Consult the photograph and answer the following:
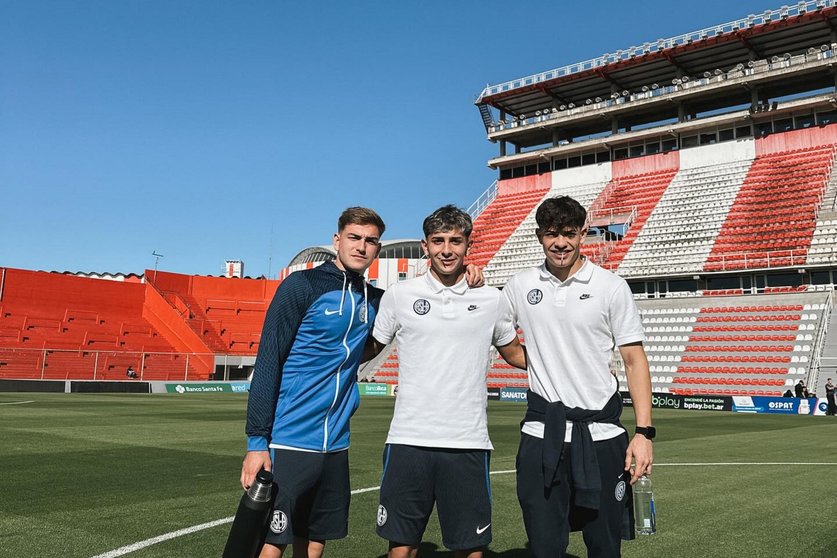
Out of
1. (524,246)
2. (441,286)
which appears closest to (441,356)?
(441,286)

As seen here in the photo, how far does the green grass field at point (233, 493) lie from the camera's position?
17.6 ft

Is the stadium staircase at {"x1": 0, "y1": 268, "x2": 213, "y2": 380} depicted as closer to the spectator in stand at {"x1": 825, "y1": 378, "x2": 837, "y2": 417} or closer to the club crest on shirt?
the spectator in stand at {"x1": 825, "y1": 378, "x2": 837, "y2": 417}

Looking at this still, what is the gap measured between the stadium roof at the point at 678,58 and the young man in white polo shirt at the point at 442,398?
4576 centimetres

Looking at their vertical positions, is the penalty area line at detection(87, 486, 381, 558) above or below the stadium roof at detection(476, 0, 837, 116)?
below

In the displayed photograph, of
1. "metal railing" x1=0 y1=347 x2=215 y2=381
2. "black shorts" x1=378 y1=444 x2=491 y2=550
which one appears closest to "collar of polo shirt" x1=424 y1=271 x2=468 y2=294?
"black shorts" x1=378 y1=444 x2=491 y2=550

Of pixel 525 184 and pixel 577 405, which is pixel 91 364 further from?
pixel 577 405

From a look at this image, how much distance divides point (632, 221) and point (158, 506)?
39981 mm

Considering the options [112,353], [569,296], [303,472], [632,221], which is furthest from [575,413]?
[632,221]

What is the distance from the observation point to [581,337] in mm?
3686

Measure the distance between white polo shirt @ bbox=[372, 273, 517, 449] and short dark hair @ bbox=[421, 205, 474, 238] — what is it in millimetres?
292

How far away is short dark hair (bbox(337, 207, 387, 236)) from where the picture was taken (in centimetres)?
388

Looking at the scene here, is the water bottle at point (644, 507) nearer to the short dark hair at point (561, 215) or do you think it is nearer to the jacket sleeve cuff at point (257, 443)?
the short dark hair at point (561, 215)

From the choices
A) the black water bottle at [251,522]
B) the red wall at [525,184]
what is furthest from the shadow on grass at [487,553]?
the red wall at [525,184]

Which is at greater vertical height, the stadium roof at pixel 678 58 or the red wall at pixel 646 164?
the stadium roof at pixel 678 58
